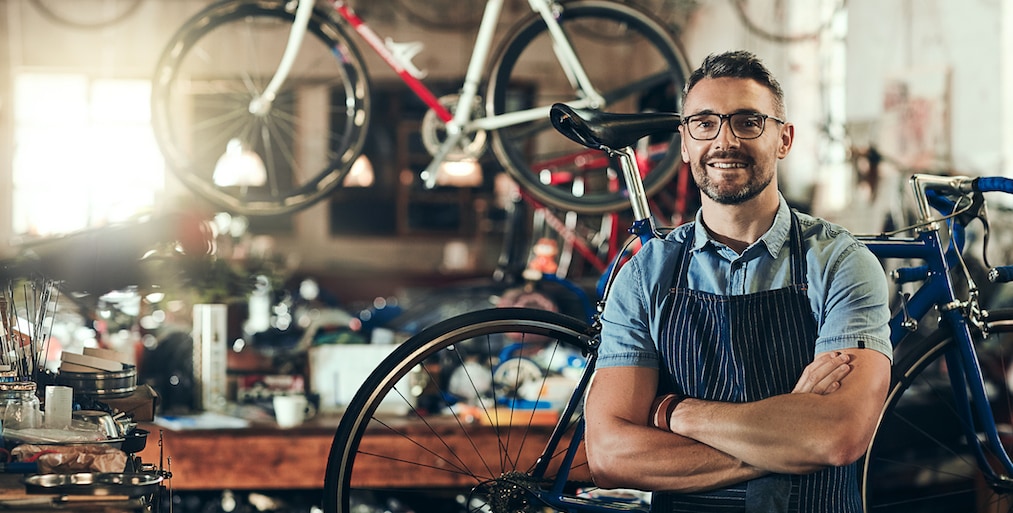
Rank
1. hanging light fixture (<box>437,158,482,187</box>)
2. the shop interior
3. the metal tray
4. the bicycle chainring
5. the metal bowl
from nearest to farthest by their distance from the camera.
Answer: the metal tray → the metal bowl → the shop interior → the bicycle chainring → hanging light fixture (<box>437,158,482,187</box>)

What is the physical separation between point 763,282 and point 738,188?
179 millimetres

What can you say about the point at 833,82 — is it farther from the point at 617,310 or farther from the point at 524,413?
the point at 617,310

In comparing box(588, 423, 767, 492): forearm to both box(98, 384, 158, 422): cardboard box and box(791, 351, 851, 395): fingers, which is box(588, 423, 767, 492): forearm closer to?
box(791, 351, 851, 395): fingers

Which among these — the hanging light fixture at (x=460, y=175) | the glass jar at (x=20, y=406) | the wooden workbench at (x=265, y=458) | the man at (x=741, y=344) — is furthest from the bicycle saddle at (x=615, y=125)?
the hanging light fixture at (x=460, y=175)

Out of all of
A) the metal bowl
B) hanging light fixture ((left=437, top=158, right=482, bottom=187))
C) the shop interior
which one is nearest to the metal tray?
the shop interior

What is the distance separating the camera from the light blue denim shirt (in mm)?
1699

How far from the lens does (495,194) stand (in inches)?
382

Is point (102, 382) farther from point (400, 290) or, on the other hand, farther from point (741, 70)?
point (400, 290)

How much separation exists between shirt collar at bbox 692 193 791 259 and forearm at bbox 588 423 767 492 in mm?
366

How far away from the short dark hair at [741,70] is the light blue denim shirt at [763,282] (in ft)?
0.70

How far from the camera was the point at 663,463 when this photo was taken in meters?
1.66

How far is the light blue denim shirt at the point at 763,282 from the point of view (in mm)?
1699

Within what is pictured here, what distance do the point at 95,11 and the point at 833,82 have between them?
6.45m

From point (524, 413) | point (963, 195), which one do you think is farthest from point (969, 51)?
point (524, 413)
